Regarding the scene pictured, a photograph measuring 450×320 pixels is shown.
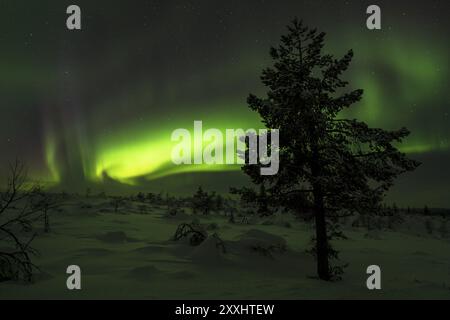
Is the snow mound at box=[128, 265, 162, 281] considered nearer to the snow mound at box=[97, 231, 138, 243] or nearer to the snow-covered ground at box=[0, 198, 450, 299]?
the snow-covered ground at box=[0, 198, 450, 299]

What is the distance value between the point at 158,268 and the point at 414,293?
833 centimetres

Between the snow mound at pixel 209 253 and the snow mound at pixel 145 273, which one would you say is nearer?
the snow mound at pixel 145 273

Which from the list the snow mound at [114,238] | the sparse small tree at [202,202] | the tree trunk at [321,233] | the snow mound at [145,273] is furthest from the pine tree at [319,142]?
the sparse small tree at [202,202]

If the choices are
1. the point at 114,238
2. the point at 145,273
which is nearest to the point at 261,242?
the point at 145,273

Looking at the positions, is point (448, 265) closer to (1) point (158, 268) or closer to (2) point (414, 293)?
(2) point (414, 293)

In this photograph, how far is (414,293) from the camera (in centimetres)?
1064

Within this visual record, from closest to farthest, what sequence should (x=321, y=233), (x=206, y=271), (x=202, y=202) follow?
1. (x=321, y=233)
2. (x=206, y=271)
3. (x=202, y=202)

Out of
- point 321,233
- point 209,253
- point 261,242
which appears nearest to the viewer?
point 321,233

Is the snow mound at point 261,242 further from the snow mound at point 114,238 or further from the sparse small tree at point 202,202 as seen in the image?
the sparse small tree at point 202,202

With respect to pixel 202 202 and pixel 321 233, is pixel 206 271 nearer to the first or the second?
pixel 321 233

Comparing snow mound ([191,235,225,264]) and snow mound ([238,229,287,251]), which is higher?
snow mound ([191,235,225,264])

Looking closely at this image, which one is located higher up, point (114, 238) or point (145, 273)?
point (145, 273)

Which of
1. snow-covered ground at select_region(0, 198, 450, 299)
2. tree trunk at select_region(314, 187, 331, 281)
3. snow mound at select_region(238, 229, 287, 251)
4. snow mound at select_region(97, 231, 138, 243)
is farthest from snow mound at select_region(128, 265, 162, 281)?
snow mound at select_region(97, 231, 138, 243)
